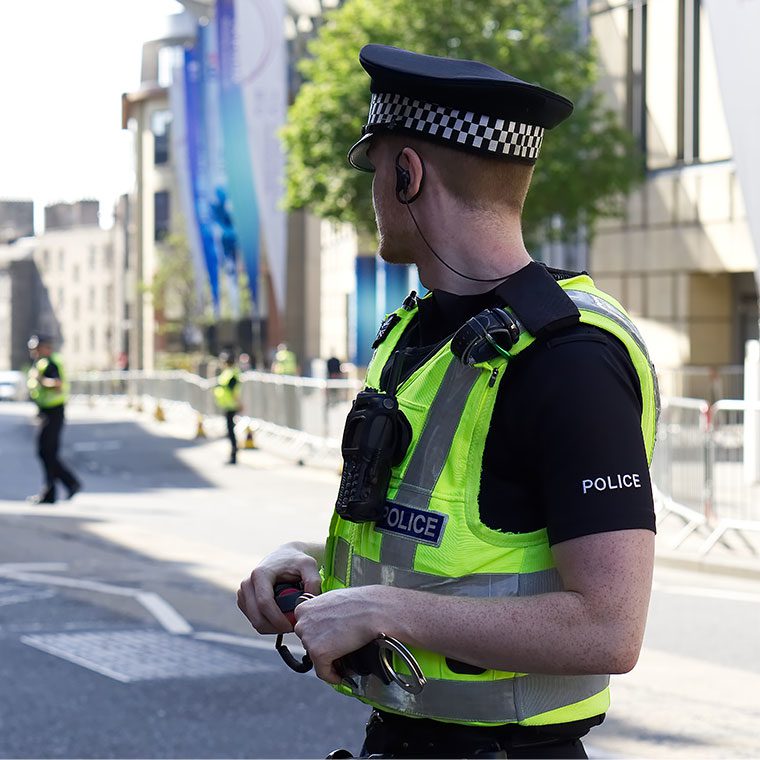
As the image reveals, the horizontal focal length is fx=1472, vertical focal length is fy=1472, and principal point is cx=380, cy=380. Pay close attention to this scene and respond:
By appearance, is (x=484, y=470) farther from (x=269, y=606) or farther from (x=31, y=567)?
(x=31, y=567)

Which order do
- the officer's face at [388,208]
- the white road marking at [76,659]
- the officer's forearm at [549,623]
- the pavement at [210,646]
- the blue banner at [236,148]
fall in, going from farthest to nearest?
the blue banner at [236,148], the white road marking at [76,659], the pavement at [210,646], the officer's face at [388,208], the officer's forearm at [549,623]

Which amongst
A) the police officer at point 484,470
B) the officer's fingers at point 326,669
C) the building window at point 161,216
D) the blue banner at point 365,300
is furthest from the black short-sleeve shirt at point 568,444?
the building window at point 161,216

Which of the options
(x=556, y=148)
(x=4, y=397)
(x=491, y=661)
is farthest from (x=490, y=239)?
(x=4, y=397)

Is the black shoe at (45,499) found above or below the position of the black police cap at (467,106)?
below

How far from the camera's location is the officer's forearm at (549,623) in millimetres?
2059

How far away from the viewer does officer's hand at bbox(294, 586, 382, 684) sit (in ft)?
6.98

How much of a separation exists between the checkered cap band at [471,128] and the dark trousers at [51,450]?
15.1m

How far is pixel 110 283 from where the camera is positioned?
103500mm

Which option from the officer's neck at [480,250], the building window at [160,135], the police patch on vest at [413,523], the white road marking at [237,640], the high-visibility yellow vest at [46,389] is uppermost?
the building window at [160,135]

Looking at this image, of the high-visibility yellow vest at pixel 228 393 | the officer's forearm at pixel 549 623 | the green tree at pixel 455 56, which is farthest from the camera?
the green tree at pixel 455 56

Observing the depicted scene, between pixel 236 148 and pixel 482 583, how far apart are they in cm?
3375

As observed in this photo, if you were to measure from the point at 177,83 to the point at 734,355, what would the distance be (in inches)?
795

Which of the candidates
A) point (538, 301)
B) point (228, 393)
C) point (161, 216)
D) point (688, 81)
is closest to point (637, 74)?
Answer: point (688, 81)

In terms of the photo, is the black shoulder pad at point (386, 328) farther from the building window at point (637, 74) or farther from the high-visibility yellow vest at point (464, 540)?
the building window at point (637, 74)
